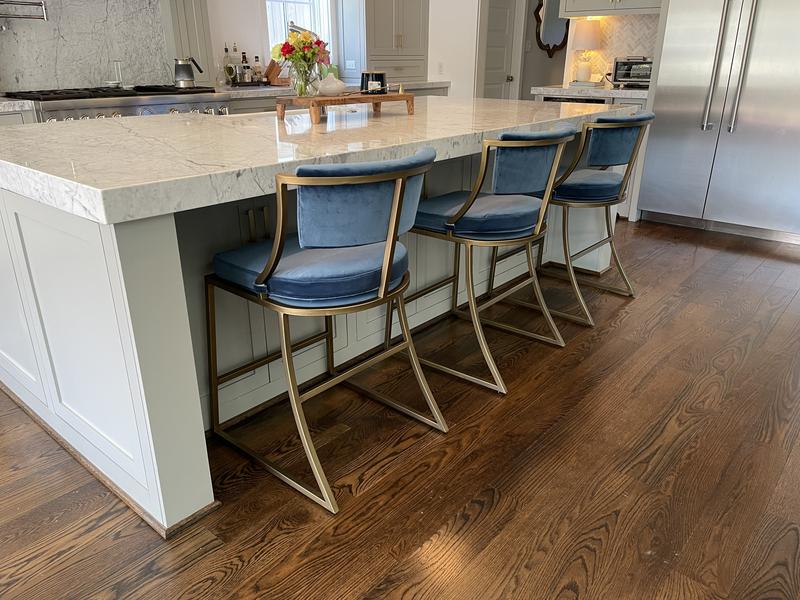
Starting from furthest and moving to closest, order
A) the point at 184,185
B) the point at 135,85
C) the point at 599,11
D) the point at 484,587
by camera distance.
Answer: the point at 599,11 → the point at 135,85 → the point at 484,587 → the point at 184,185

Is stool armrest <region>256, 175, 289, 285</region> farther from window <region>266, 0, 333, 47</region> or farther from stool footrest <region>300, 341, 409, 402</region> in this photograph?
window <region>266, 0, 333, 47</region>

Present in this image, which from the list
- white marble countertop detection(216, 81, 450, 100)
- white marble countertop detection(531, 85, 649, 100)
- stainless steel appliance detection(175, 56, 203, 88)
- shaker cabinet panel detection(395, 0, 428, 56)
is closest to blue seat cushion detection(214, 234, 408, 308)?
white marble countertop detection(216, 81, 450, 100)

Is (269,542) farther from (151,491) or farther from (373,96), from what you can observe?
(373,96)

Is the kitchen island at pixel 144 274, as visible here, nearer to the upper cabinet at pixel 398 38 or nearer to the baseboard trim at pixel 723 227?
the baseboard trim at pixel 723 227

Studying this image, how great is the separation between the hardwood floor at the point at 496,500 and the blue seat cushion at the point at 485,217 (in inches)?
23.1

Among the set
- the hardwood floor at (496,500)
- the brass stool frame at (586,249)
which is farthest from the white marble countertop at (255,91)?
the hardwood floor at (496,500)

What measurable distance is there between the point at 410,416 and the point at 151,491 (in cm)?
89

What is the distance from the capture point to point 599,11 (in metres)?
4.79

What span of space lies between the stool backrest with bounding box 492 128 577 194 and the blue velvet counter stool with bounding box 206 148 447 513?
524 millimetres

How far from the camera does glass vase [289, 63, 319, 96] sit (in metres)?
2.46

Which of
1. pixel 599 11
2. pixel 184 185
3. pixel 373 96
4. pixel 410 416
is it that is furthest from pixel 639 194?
pixel 184 185

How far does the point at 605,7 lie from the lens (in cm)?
474

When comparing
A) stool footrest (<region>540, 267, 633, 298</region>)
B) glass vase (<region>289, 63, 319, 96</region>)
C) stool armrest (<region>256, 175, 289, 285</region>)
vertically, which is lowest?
stool footrest (<region>540, 267, 633, 298</region>)

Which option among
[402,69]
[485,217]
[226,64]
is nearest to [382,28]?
[402,69]
